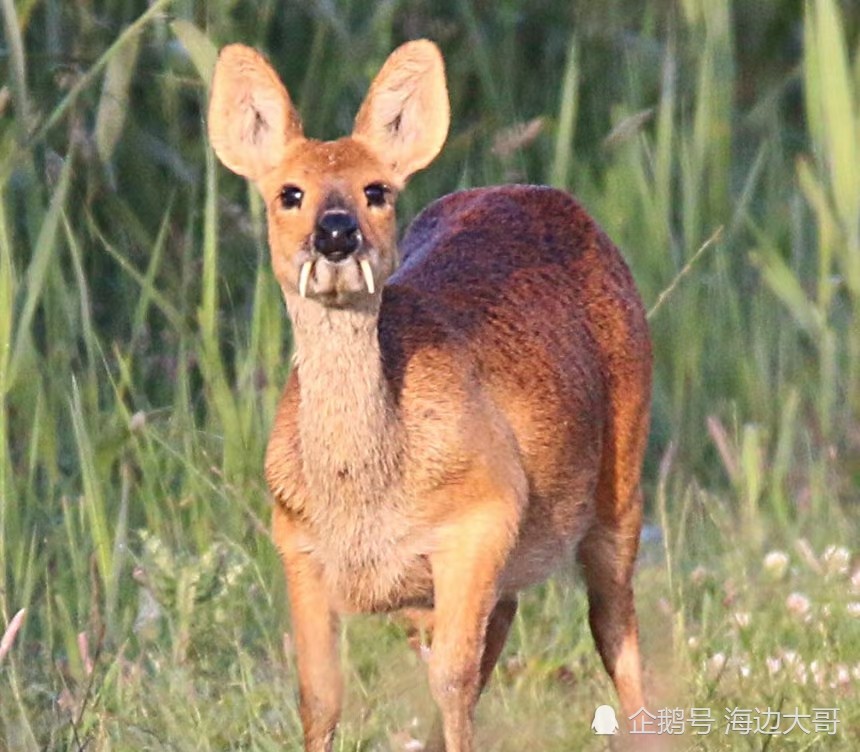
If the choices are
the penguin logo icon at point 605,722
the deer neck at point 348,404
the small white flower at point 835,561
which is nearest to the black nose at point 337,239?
the deer neck at point 348,404

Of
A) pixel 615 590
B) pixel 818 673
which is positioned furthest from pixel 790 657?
pixel 615 590

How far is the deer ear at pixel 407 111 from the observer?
17.3ft

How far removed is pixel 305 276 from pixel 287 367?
2275mm

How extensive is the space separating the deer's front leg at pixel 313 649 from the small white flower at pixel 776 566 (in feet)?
5.85

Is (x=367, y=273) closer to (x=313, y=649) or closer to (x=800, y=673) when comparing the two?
(x=313, y=649)

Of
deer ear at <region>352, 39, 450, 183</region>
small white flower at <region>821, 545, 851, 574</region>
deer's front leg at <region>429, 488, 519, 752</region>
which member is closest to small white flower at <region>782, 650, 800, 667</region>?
small white flower at <region>821, 545, 851, 574</region>

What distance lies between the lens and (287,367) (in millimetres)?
7078

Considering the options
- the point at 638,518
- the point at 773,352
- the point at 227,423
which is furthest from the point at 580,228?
the point at 773,352

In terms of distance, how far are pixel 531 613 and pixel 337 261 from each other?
1.95m

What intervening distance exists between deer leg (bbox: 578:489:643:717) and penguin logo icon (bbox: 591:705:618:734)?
409mm

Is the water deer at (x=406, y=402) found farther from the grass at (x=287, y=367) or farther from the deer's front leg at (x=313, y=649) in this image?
the grass at (x=287, y=367)

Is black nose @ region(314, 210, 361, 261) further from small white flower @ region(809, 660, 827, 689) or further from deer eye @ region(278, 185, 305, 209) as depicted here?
small white flower @ region(809, 660, 827, 689)

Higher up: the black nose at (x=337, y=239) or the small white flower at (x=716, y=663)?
the black nose at (x=337, y=239)

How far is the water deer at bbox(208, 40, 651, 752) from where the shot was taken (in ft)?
16.2
